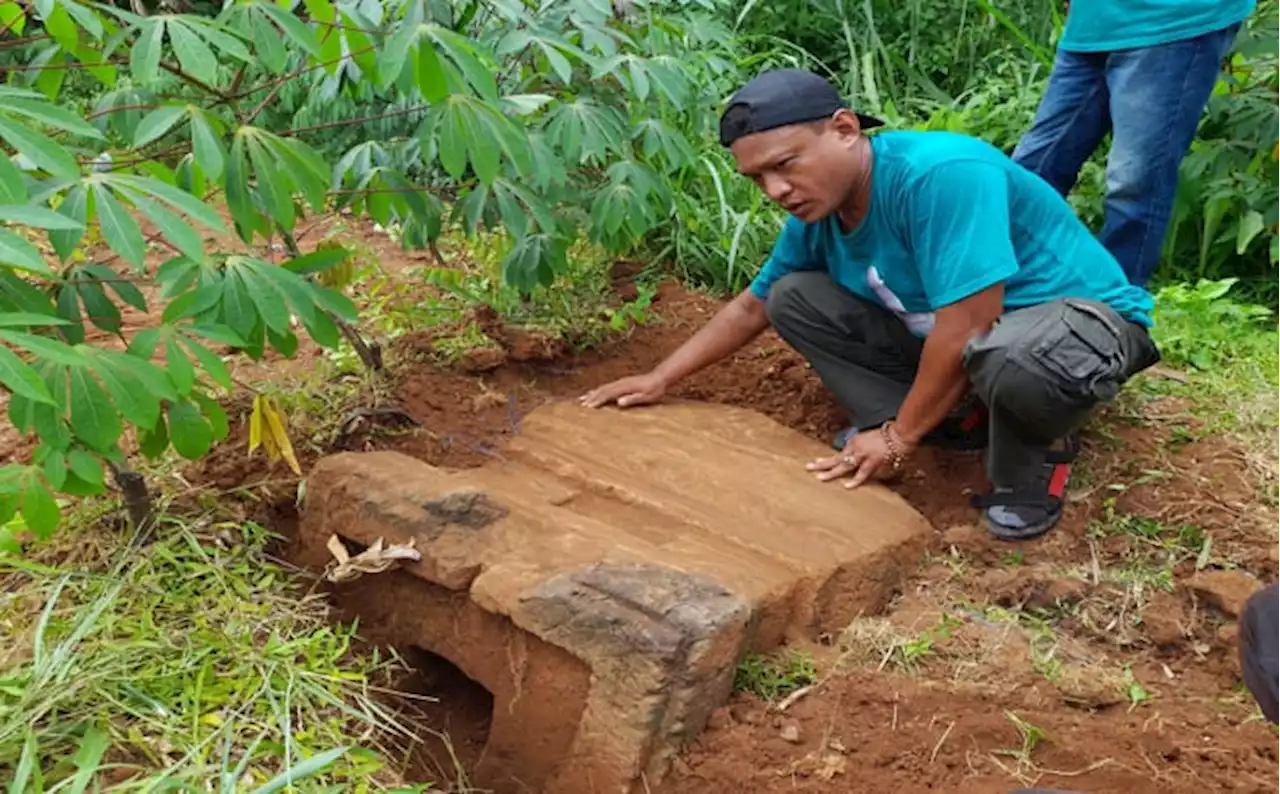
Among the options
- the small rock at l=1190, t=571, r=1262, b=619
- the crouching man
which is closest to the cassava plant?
the crouching man

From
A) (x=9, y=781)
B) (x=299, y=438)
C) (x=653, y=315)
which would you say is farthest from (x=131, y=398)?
(x=653, y=315)

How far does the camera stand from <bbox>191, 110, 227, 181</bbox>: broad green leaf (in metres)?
1.81

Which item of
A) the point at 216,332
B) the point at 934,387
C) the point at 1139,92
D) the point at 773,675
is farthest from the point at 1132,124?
the point at 216,332

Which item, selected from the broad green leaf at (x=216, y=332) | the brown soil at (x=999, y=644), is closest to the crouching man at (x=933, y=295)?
the brown soil at (x=999, y=644)

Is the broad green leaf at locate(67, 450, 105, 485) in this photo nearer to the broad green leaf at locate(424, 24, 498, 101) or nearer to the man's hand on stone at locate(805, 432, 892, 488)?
the broad green leaf at locate(424, 24, 498, 101)

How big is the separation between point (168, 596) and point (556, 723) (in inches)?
28.6

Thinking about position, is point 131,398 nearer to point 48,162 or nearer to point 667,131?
point 48,162

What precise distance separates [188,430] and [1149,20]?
235cm

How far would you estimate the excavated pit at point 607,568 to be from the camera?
195 cm

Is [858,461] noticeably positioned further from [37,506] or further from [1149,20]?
[37,506]

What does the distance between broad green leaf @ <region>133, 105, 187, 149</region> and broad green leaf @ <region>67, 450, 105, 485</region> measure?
1.56 ft

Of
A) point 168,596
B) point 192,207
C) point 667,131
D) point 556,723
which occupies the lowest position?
point 556,723

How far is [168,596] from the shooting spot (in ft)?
6.88

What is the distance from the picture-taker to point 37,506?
5.73 ft
